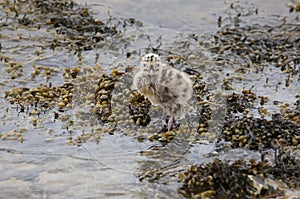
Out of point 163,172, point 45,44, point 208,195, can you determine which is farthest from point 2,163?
point 45,44

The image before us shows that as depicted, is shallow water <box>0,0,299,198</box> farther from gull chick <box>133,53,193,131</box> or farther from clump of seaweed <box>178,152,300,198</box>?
gull chick <box>133,53,193,131</box>

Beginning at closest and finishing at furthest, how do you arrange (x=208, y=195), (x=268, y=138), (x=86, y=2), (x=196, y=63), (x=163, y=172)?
(x=208, y=195) → (x=163, y=172) → (x=268, y=138) → (x=196, y=63) → (x=86, y=2)

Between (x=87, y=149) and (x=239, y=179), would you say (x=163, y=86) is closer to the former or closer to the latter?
(x=87, y=149)

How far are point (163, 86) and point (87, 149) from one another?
1.16 metres

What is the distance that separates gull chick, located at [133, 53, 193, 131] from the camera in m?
6.38

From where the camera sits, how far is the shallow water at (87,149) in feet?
17.8

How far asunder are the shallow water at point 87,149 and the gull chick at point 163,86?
43 cm

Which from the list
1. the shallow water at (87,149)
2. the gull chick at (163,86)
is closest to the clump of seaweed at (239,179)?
the shallow water at (87,149)

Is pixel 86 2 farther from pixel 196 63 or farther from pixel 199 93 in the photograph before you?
pixel 199 93

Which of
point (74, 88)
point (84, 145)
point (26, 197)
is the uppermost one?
point (74, 88)

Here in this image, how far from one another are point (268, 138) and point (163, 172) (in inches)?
A: 54.6

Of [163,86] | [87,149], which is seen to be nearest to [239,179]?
[163,86]

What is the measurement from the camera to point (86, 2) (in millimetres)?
10414

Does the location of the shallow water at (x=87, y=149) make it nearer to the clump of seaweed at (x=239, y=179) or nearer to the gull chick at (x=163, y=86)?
the clump of seaweed at (x=239, y=179)
